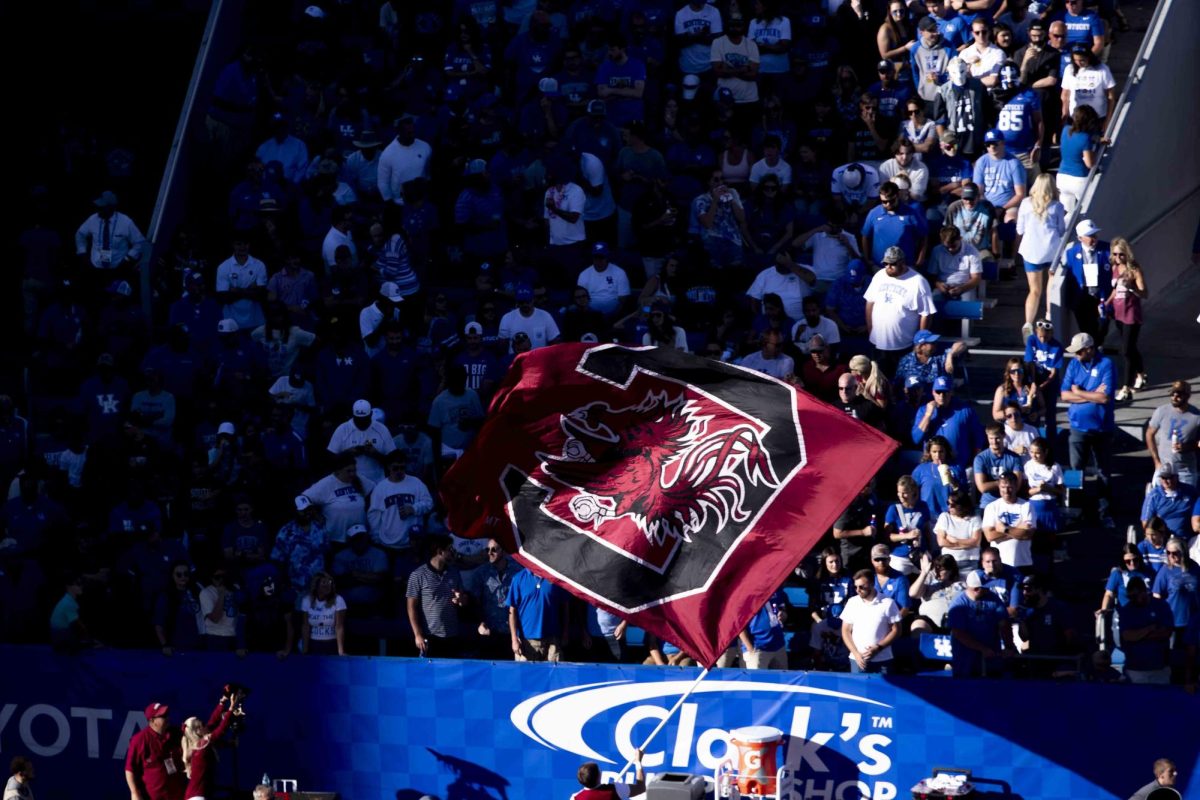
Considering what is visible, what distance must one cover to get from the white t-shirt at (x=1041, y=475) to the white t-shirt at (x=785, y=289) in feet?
11.3

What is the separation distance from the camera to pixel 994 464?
808 inches

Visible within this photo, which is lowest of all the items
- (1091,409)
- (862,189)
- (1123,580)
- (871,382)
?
(1123,580)

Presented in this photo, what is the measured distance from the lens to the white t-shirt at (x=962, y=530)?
2002 cm

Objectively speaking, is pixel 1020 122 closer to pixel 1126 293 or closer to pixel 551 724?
pixel 1126 293

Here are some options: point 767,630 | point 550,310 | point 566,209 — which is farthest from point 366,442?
point 767,630

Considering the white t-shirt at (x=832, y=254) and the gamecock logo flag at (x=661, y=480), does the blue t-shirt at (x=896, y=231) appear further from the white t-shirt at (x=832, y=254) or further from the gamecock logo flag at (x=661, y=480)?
the gamecock logo flag at (x=661, y=480)

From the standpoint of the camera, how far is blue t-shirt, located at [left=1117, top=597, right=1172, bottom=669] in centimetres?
1877

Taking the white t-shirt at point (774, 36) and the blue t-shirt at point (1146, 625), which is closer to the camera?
the blue t-shirt at point (1146, 625)

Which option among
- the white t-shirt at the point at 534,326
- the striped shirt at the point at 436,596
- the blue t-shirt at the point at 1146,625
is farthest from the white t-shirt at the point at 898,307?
the striped shirt at the point at 436,596

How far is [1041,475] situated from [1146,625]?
2.15 meters

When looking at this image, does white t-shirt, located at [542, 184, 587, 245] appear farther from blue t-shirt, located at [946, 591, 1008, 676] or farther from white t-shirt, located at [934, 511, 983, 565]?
blue t-shirt, located at [946, 591, 1008, 676]

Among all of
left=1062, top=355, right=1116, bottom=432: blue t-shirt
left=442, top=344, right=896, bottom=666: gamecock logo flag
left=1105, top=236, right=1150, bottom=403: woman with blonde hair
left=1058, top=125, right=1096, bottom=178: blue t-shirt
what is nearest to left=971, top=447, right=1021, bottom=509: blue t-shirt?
left=1062, top=355, right=1116, bottom=432: blue t-shirt

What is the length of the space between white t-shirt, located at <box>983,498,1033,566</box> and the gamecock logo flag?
4159mm

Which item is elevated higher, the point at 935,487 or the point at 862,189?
the point at 862,189
